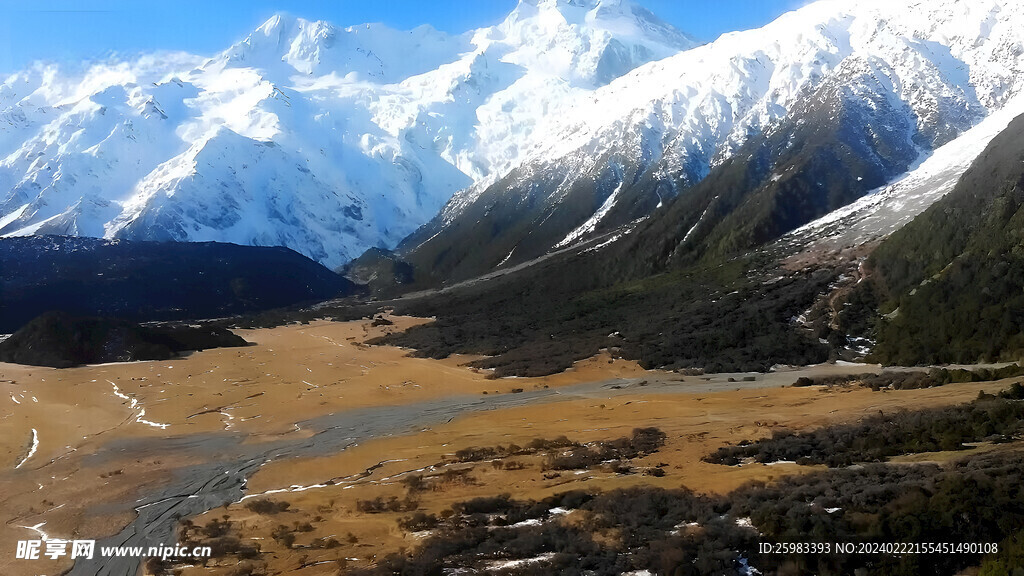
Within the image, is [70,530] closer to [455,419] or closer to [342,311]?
[455,419]

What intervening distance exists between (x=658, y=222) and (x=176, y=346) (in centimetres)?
7739

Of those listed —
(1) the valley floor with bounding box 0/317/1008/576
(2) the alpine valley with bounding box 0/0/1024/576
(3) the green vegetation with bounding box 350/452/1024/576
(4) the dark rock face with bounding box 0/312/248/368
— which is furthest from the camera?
(4) the dark rock face with bounding box 0/312/248/368

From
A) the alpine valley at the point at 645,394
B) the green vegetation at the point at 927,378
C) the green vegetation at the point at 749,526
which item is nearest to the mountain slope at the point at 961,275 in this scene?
the alpine valley at the point at 645,394

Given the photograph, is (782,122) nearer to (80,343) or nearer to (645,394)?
(645,394)

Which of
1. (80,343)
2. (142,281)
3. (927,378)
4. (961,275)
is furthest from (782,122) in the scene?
(142,281)

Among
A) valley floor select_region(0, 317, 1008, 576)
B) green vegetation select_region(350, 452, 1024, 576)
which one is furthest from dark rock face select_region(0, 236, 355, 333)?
green vegetation select_region(350, 452, 1024, 576)

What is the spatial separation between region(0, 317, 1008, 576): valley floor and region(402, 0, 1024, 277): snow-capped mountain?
6068 cm

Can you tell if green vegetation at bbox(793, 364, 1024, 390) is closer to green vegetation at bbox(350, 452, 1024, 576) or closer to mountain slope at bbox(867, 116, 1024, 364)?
mountain slope at bbox(867, 116, 1024, 364)

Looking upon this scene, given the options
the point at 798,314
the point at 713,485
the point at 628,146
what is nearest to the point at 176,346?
the point at 798,314

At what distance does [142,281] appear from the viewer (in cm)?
13312

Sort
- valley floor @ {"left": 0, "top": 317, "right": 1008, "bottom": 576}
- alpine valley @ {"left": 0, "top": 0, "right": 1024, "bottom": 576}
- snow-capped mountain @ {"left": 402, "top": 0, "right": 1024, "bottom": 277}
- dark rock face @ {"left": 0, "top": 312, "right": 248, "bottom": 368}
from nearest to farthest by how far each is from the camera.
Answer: alpine valley @ {"left": 0, "top": 0, "right": 1024, "bottom": 576} < valley floor @ {"left": 0, "top": 317, "right": 1008, "bottom": 576} < dark rock face @ {"left": 0, "top": 312, "right": 248, "bottom": 368} < snow-capped mountain @ {"left": 402, "top": 0, "right": 1024, "bottom": 277}

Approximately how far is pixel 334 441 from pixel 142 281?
119569mm

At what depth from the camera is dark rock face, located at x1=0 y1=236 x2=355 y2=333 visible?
113 metres

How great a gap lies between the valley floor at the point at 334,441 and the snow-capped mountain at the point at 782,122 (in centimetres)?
6068
